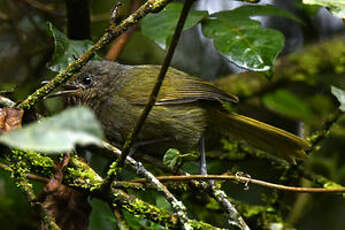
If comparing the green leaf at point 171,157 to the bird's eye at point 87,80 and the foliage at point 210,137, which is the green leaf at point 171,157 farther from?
the bird's eye at point 87,80

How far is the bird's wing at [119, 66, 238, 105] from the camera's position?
9.87 ft

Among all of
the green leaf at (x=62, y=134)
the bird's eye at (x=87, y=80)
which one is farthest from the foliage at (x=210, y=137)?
the bird's eye at (x=87, y=80)

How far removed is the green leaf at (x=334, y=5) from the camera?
1826mm

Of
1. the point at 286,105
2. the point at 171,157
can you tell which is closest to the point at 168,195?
the point at 171,157

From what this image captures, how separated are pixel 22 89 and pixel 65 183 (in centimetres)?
164

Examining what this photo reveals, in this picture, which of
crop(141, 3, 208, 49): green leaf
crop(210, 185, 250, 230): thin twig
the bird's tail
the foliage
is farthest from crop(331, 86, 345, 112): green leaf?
crop(210, 185, 250, 230): thin twig

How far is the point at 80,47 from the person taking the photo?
9.06 feet

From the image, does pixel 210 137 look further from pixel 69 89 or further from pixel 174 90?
pixel 69 89

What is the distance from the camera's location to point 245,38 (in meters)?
2.71

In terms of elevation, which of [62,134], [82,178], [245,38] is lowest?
[82,178]

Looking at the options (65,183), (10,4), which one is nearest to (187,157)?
(65,183)

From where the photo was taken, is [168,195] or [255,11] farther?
[255,11]

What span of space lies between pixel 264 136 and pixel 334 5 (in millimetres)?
1290

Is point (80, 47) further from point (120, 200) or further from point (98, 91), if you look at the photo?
point (120, 200)
